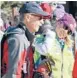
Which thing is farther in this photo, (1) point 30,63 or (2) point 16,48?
(1) point 30,63

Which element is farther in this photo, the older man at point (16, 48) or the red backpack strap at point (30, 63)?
the red backpack strap at point (30, 63)

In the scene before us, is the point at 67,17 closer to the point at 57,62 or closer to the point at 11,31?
the point at 57,62

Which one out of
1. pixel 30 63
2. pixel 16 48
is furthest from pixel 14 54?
pixel 30 63

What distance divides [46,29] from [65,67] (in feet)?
1.82

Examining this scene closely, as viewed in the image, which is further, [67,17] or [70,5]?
[70,5]

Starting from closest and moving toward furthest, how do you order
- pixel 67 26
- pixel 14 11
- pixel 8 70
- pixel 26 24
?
pixel 8 70 < pixel 26 24 < pixel 67 26 < pixel 14 11

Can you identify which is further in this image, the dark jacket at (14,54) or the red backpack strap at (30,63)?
the red backpack strap at (30,63)

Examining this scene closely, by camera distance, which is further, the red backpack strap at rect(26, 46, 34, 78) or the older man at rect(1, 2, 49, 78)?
the red backpack strap at rect(26, 46, 34, 78)

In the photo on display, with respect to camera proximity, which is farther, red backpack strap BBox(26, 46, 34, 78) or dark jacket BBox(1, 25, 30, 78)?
red backpack strap BBox(26, 46, 34, 78)

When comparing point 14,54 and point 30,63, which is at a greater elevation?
point 14,54

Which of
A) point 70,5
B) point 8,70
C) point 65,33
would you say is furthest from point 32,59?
point 70,5

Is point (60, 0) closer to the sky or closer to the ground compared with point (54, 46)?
closer to the sky

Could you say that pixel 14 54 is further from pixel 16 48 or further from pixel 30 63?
pixel 30 63

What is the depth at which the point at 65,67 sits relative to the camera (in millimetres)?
3902
